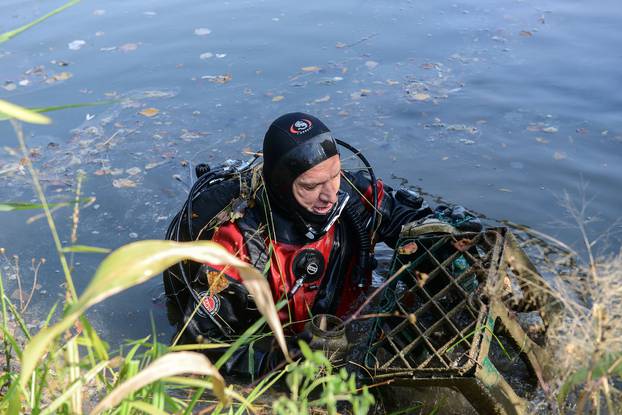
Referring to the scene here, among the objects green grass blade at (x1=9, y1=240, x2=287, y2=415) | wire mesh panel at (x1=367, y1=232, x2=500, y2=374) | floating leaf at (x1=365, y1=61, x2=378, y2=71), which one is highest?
green grass blade at (x1=9, y1=240, x2=287, y2=415)

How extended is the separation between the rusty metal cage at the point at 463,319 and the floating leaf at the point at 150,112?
4.41 m

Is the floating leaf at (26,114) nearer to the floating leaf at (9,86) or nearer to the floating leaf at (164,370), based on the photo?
the floating leaf at (164,370)

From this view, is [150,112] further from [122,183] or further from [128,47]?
[128,47]

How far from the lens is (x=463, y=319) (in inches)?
128

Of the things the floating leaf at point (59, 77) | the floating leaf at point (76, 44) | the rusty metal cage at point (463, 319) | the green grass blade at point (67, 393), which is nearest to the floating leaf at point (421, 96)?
the rusty metal cage at point (463, 319)

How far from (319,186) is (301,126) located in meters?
0.35

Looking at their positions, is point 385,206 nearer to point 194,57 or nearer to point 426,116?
point 426,116

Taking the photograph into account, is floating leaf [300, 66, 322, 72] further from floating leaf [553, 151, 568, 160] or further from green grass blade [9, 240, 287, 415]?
green grass blade [9, 240, 287, 415]

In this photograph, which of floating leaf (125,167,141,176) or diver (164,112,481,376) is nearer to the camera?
diver (164,112,481,376)

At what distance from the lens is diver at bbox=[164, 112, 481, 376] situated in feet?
12.0

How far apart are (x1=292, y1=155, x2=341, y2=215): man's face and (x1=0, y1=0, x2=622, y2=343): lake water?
6.09ft

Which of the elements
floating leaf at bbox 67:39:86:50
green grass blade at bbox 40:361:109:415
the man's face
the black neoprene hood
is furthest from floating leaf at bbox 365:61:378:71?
green grass blade at bbox 40:361:109:415

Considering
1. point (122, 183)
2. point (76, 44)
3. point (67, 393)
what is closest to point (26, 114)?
point (67, 393)

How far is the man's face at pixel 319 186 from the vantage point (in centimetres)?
364
